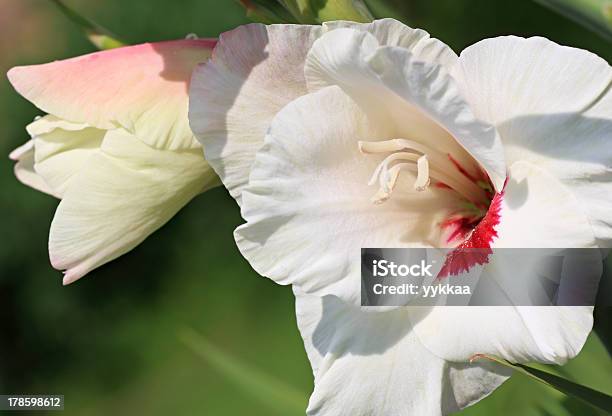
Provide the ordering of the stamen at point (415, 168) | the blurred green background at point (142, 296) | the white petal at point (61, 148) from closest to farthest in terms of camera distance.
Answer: the stamen at point (415, 168)
the white petal at point (61, 148)
the blurred green background at point (142, 296)

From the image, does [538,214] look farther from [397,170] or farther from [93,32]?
[93,32]

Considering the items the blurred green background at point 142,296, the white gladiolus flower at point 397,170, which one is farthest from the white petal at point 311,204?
the blurred green background at point 142,296

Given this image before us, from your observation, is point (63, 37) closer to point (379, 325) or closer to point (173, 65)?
point (173, 65)

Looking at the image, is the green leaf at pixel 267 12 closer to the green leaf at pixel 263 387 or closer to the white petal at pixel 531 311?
the white petal at pixel 531 311

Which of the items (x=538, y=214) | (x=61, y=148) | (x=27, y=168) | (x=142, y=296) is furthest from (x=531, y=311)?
(x=142, y=296)

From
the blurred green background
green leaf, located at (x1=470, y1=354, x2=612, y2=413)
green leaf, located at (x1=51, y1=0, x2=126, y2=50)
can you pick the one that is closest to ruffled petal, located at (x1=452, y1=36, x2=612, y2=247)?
green leaf, located at (x1=470, y1=354, x2=612, y2=413)

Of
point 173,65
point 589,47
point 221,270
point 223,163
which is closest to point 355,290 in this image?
point 223,163
